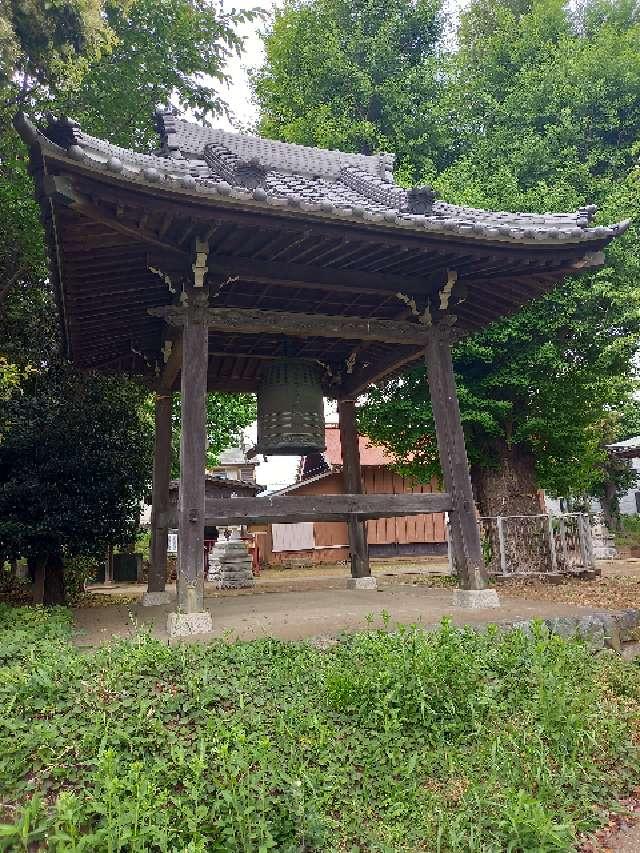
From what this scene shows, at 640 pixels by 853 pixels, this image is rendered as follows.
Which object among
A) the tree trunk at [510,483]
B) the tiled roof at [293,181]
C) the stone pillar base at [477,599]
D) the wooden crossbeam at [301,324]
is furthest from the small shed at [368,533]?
the stone pillar base at [477,599]

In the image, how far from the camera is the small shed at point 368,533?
1031 inches

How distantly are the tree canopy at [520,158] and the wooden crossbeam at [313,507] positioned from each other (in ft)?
14.6

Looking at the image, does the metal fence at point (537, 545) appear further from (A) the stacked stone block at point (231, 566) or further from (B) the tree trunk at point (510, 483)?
(A) the stacked stone block at point (231, 566)

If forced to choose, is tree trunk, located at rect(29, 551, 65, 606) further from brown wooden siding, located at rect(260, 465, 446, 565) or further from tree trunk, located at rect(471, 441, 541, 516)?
brown wooden siding, located at rect(260, 465, 446, 565)

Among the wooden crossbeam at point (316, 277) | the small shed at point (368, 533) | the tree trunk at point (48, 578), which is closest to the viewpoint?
the wooden crossbeam at point (316, 277)

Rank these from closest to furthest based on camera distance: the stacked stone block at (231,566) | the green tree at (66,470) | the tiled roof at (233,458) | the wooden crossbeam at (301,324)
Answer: the wooden crossbeam at (301,324) → the green tree at (66,470) → the stacked stone block at (231,566) → the tiled roof at (233,458)

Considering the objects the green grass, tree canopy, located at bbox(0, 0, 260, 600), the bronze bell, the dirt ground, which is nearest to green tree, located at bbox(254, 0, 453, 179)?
tree canopy, located at bbox(0, 0, 260, 600)

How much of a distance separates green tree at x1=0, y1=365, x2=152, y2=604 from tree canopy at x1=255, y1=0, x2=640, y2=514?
17.1 feet

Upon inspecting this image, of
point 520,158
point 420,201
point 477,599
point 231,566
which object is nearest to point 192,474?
point 477,599

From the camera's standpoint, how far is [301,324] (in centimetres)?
748

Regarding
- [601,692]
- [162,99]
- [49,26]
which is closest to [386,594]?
[601,692]

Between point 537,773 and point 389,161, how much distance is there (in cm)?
943

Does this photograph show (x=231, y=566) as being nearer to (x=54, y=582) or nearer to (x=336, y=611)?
(x=54, y=582)

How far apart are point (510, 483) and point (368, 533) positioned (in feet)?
46.6
